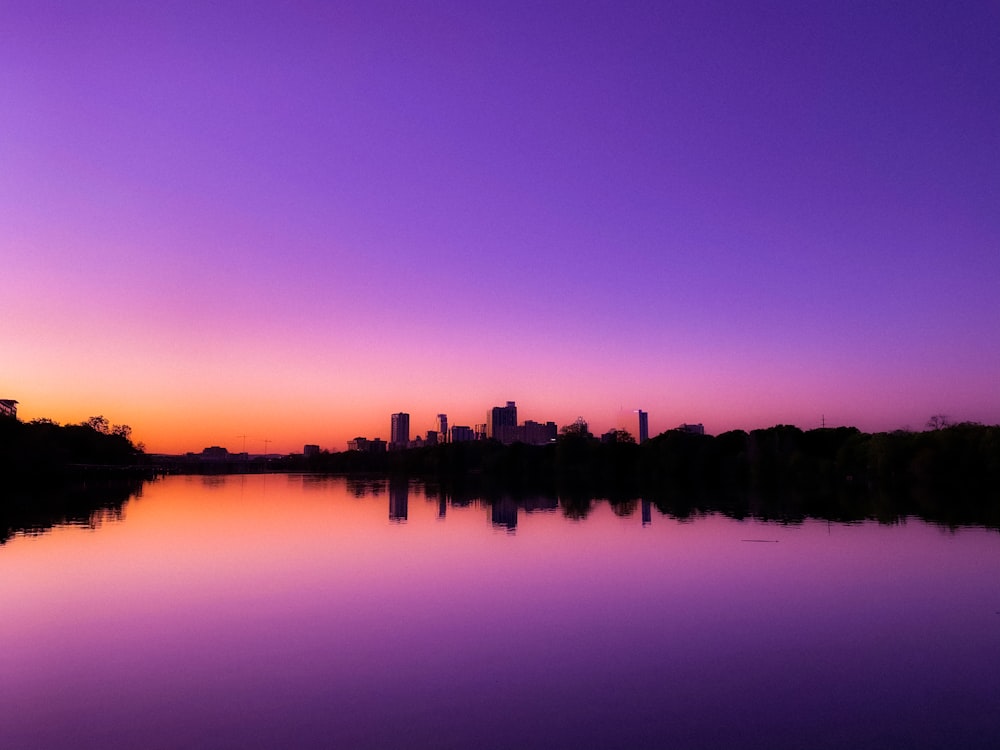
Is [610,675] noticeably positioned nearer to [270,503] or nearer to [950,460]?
[270,503]

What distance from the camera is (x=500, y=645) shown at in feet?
56.0

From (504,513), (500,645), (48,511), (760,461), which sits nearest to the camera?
(500,645)

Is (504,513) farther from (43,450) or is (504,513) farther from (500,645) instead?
(43,450)

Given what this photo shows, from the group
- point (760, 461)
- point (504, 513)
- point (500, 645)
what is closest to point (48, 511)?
point (504, 513)

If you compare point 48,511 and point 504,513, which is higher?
point 48,511

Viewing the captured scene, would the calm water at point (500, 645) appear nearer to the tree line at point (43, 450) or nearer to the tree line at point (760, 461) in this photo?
the tree line at point (760, 461)

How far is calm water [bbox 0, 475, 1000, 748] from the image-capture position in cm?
1218

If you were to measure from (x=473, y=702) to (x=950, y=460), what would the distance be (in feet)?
281

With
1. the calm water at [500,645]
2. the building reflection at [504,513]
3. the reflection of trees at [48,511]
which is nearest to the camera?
the calm water at [500,645]

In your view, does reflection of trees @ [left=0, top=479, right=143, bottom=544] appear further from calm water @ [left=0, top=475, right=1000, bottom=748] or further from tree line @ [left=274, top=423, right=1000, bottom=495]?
tree line @ [left=274, top=423, right=1000, bottom=495]

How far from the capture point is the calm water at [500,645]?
40.0 feet

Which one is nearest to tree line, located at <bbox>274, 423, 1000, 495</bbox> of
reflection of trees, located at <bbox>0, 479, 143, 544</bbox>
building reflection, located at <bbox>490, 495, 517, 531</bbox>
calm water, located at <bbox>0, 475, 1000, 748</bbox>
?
building reflection, located at <bbox>490, 495, 517, 531</bbox>

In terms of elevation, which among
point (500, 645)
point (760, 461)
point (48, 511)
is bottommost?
point (500, 645)

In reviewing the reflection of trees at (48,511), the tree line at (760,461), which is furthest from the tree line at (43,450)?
the tree line at (760,461)
